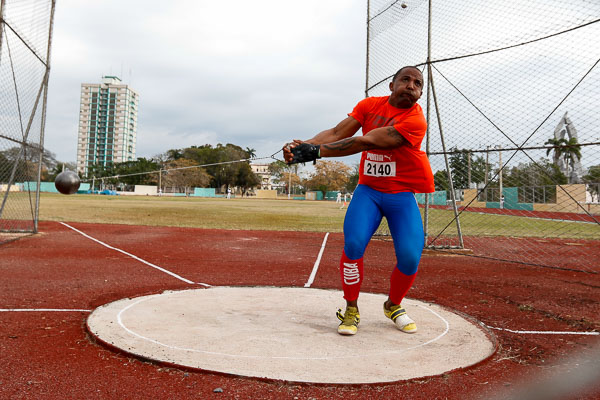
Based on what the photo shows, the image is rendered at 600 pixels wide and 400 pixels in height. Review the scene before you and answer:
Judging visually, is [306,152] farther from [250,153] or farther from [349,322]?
[250,153]

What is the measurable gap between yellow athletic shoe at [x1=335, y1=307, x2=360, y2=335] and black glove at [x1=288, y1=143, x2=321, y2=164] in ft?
4.11

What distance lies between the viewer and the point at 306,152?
3.07m

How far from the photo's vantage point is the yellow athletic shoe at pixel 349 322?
3273 mm

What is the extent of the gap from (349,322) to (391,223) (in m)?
0.87

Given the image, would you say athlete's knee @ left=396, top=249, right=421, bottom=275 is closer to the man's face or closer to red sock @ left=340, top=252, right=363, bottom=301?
red sock @ left=340, top=252, right=363, bottom=301

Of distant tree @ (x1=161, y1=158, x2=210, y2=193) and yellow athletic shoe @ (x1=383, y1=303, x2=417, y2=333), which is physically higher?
distant tree @ (x1=161, y1=158, x2=210, y2=193)

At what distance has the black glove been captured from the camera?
306 centimetres

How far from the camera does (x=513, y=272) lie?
689cm

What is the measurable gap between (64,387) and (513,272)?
6546mm

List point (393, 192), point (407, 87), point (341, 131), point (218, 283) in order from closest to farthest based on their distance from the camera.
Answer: point (407, 87) → point (393, 192) → point (341, 131) → point (218, 283)

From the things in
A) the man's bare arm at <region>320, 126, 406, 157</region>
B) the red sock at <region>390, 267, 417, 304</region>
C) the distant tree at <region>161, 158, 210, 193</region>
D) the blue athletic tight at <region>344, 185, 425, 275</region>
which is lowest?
the red sock at <region>390, 267, 417, 304</region>

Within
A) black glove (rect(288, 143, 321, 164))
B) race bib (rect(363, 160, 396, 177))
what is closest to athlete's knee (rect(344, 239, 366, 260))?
race bib (rect(363, 160, 396, 177))

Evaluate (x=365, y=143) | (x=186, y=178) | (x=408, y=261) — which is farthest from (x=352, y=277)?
(x=186, y=178)

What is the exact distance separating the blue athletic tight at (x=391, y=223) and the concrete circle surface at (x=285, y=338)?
634mm
